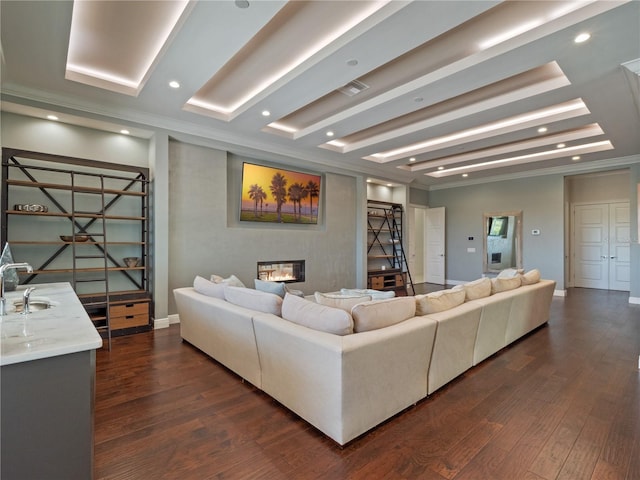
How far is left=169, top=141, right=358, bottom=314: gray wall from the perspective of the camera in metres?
4.89

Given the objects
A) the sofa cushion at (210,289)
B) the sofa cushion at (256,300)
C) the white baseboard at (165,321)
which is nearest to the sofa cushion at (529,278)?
the sofa cushion at (256,300)

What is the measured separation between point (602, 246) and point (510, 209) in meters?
2.38

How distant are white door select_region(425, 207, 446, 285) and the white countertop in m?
8.84

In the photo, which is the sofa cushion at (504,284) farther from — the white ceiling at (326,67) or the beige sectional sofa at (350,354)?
the white ceiling at (326,67)

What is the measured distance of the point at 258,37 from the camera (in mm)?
3006

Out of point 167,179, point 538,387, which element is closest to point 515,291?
point 538,387

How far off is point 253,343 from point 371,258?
19.2ft

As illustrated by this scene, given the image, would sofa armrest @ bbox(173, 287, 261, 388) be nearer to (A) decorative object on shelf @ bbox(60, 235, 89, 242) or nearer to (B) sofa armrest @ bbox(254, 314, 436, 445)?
(B) sofa armrest @ bbox(254, 314, 436, 445)

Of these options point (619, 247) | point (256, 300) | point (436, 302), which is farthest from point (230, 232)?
point (619, 247)

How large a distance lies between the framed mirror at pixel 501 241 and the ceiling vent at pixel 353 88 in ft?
20.2

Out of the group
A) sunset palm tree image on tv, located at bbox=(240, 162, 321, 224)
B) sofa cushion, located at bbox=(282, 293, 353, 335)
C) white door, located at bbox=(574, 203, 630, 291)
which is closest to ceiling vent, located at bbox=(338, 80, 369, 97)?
sunset palm tree image on tv, located at bbox=(240, 162, 321, 224)

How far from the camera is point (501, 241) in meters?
8.33

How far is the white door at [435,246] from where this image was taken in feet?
30.5

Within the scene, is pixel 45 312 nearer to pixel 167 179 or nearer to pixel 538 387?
pixel 167 179
